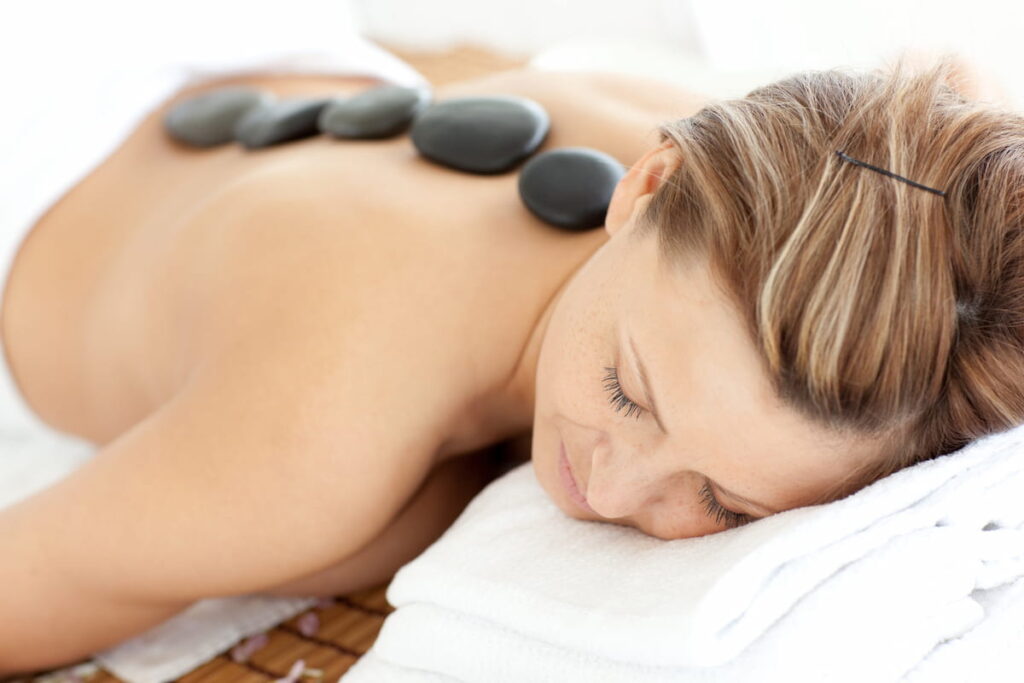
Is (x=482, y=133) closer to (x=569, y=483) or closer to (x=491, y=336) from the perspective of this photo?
(x=491, y=336)

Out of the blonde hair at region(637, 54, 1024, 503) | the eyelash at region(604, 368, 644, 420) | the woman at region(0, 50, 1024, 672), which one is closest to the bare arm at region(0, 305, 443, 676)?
the woman at region(0, 50, 1024, 672)

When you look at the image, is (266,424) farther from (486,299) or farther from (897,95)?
(897,95)

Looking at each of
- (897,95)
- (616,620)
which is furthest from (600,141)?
(616,620)

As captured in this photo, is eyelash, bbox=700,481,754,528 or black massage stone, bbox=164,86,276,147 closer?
eyelash, bbox=700,481,754,528

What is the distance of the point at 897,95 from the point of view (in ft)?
2.62

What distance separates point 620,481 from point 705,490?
7 cm

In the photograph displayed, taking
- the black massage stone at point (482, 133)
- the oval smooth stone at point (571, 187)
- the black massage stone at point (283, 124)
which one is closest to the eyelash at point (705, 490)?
the oval smooth stone at point (571, 187)

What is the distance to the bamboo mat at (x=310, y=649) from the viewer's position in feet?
3.44

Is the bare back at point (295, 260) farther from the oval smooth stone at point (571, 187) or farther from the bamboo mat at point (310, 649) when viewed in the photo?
the bamboo mat at point (310, 649)

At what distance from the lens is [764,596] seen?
715 millimetres

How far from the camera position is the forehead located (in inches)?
29.6

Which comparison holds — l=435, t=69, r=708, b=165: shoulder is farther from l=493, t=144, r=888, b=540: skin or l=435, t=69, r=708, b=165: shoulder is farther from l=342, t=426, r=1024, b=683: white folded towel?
l=342, t=426, r=1024, b=683: white folded towel

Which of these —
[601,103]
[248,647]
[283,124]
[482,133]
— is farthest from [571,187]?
[248,647]

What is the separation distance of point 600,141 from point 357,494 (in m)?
0.48
